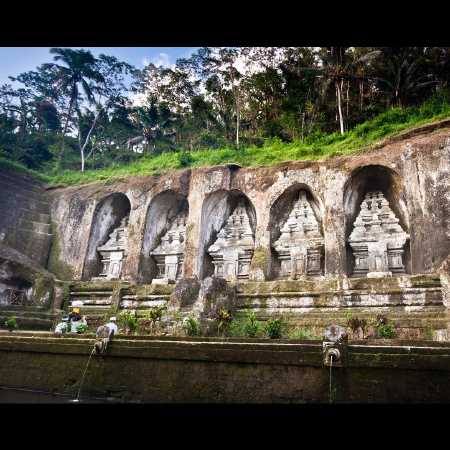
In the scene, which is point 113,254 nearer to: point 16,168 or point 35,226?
point 35,226

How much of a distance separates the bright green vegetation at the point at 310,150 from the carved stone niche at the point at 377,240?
2205mm

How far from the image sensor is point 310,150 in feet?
51.8

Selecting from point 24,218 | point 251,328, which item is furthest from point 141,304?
point 24,218

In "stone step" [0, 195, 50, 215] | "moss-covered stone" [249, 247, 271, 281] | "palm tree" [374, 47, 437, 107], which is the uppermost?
"palm tree" [374, 47, 437, 107]

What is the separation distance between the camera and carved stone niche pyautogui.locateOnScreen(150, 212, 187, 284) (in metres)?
16.7

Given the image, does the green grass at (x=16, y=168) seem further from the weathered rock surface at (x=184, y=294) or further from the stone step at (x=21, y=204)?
the weathered rock surface at (x=184, y=294)

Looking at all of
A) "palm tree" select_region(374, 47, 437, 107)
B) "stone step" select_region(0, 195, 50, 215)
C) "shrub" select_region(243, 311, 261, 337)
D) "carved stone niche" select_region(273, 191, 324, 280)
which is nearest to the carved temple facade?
"carved stone niche" select_region(273, 191, 324, 280)

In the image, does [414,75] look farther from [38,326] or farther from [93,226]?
[38,326]

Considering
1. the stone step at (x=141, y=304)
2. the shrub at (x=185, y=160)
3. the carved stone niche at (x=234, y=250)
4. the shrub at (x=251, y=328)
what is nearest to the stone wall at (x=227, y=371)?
the shrub at (x=251, y=328)

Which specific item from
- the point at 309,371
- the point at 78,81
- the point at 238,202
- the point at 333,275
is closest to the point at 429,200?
the point at 333,275

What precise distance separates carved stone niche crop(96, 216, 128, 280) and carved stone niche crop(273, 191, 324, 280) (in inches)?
243

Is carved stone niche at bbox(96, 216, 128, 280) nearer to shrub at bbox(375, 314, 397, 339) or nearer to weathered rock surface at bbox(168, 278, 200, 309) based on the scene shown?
weathered rock surface at bbox(168, 278, 200, 309)

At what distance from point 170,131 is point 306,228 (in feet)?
52.0

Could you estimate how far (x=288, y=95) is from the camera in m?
23.7
